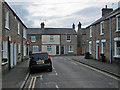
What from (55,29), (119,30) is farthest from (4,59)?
(55,29)

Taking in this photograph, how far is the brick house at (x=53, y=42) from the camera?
41250 mm

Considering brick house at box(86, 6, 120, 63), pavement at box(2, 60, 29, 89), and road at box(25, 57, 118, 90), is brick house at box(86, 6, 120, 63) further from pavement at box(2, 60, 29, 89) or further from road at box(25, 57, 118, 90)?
pavement at box(2, 60, 29, 89)

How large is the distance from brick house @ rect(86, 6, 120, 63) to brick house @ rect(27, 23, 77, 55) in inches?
654

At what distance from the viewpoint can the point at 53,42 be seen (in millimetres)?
41656

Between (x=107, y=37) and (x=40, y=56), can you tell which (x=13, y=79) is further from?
(x=107, y=37)

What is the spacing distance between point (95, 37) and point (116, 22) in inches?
269

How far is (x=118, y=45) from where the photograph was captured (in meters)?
16.7

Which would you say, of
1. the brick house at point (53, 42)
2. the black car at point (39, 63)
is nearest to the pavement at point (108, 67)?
the black car at point (39, 63)

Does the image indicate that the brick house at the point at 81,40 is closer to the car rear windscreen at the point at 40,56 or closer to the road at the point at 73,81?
the car rear windscreen at the point at 40,56

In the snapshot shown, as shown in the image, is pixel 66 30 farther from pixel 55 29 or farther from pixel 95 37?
pixel 95 37

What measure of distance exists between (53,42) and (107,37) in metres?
23.8

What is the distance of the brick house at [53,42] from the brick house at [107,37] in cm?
1661

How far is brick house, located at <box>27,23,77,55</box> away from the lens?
1624 inches

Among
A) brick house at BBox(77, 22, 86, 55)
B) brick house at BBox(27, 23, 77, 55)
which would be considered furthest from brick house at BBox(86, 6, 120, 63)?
brick house at BBox(77, 22, 86, 55)
